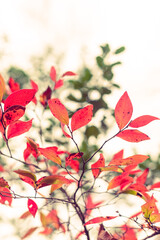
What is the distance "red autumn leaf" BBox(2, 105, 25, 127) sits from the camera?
19.2 inches

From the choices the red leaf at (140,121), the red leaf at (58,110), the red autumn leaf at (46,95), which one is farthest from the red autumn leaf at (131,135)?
the red autumn leaf at (46,95)

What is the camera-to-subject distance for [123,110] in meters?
0.51

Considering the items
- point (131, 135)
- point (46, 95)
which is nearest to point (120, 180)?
point (131, 135)

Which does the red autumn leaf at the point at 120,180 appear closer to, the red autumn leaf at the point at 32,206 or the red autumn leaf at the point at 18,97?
the red autumn leaf at the point at 32,206

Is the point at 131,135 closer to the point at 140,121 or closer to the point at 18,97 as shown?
the point at 140,121

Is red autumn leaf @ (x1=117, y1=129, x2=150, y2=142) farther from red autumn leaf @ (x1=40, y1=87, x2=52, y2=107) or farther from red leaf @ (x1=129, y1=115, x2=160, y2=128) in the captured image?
red autumn leaf @ (x1=40, y1=87, x2=52, y2=107)

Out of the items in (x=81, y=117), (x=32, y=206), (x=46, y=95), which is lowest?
(x=32, y=206)

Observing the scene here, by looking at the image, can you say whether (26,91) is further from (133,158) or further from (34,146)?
(133,158)

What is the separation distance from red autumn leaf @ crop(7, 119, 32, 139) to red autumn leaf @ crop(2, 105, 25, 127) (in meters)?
0.04

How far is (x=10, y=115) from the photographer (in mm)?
501

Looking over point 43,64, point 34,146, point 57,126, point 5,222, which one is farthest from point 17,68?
point 34,146

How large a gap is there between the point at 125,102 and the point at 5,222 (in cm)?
229

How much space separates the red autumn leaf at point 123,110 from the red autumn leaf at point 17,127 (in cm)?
20

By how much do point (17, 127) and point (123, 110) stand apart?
0.25m
